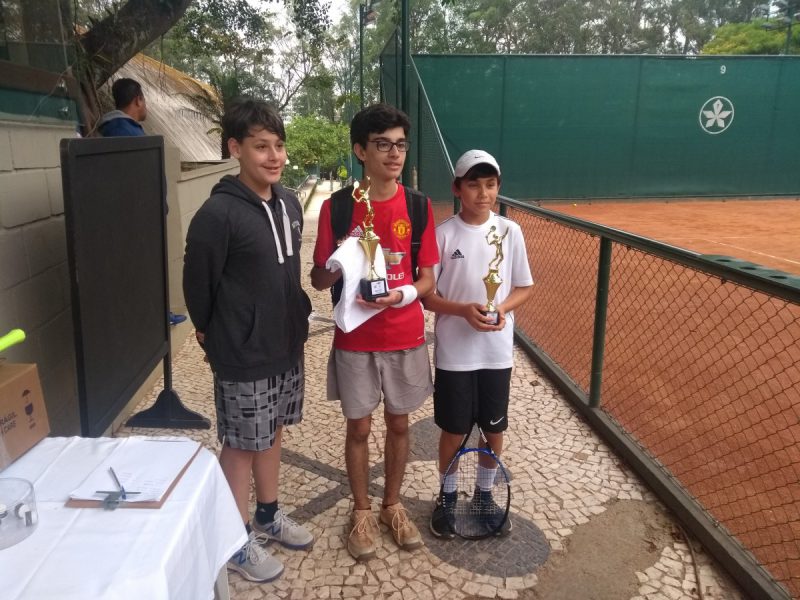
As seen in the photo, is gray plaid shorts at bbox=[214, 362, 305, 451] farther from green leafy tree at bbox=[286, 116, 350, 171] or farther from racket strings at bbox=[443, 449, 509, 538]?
green leafy tree at bbox=[286, 116, 350, 171]

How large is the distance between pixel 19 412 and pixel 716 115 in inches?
707

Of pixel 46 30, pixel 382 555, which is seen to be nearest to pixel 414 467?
pixel 382 555

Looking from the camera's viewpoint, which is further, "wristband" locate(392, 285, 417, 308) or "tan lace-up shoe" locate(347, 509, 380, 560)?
"tan lace-up shoe" locate(347, 509, 380, 560)

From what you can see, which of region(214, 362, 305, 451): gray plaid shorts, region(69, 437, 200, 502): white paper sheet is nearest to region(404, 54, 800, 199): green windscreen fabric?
region(214, 362, 305, 451): gray plaid shorts

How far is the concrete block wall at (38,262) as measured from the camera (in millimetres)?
2484

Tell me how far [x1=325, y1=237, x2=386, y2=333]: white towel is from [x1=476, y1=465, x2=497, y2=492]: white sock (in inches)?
37.8

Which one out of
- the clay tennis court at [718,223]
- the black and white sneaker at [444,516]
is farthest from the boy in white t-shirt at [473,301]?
the clay tennis court at [718,223]

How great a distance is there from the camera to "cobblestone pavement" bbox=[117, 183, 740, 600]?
2.38m


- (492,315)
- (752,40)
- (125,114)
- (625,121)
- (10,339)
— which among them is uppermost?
(752,40)

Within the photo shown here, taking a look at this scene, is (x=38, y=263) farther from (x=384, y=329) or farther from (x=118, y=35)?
Answer: (x=118, y=35)

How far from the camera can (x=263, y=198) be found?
7.51 ft

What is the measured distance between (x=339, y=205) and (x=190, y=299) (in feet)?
2.13

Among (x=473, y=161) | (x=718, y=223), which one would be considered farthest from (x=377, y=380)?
(x=718, y=223)

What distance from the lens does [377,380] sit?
8.05 feet
